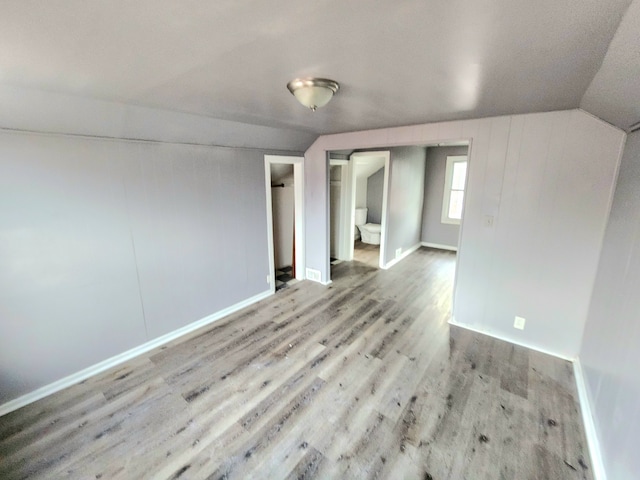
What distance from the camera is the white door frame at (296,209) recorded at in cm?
362

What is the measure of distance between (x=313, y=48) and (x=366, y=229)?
5516mm

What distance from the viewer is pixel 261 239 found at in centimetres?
368

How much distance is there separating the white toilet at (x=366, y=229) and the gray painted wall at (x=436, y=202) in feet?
3.59

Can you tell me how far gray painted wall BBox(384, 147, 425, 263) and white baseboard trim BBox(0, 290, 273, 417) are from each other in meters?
2.89

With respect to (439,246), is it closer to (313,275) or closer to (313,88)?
(313,275)

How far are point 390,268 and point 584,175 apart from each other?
10.0 feet

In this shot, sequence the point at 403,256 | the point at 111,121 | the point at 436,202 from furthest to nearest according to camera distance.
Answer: the point at 436,202, the point at 403,256, the point at 111,121

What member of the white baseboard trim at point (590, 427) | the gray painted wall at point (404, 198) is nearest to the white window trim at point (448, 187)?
the gray painted wall at point (404, 198)

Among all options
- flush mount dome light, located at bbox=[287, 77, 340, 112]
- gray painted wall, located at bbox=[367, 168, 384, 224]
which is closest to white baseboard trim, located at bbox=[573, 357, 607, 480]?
flush mount dome light, located at bbox=[287, 77, 340, 112]

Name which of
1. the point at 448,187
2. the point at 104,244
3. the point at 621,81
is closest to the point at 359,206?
the point at 448,187

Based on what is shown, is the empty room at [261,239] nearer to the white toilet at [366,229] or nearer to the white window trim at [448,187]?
the white toilet at [366,229]

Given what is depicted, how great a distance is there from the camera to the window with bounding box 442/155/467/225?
5.83m

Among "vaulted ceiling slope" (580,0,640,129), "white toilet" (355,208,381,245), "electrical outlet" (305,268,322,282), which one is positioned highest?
"vaulted ceiling slope" (580,0,640,129)

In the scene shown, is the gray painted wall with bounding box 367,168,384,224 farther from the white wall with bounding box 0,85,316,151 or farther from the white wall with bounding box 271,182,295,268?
the white wall with bounding box 0,85,316,151
